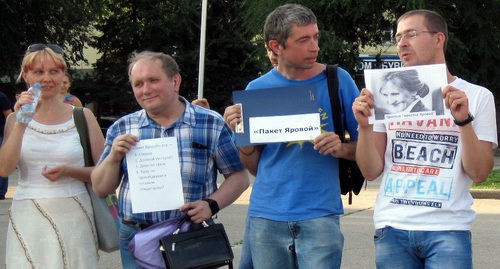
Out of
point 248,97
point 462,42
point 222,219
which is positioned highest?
point 462,42

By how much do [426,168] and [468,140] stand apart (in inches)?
9.6

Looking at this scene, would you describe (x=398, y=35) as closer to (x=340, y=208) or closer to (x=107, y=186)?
(x=340, y=208)

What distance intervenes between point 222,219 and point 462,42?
1634 cm

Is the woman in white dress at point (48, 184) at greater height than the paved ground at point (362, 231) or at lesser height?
greater

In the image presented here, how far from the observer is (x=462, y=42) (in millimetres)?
26234

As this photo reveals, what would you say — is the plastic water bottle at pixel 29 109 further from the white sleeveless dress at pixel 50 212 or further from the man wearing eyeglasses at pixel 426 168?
the man wearing eyeglasses at pixel 426 168

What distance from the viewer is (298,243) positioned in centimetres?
415

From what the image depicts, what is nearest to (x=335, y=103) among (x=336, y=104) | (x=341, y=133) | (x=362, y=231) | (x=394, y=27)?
(x=336, y=104)

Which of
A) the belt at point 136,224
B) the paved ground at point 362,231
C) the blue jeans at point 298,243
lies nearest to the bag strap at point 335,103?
the blue jeans at point 298,243

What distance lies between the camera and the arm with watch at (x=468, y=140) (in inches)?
150

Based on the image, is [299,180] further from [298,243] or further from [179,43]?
[179,43]

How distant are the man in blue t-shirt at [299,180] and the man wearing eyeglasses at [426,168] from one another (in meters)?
0.21

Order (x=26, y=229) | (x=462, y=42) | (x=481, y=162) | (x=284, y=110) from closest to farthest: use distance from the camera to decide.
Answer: (x=481, y=162) < (x=284, y=110) < (x=26, y=229) < (x=462, y=42)

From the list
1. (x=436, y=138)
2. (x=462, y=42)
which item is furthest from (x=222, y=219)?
(x=462, y=42)
